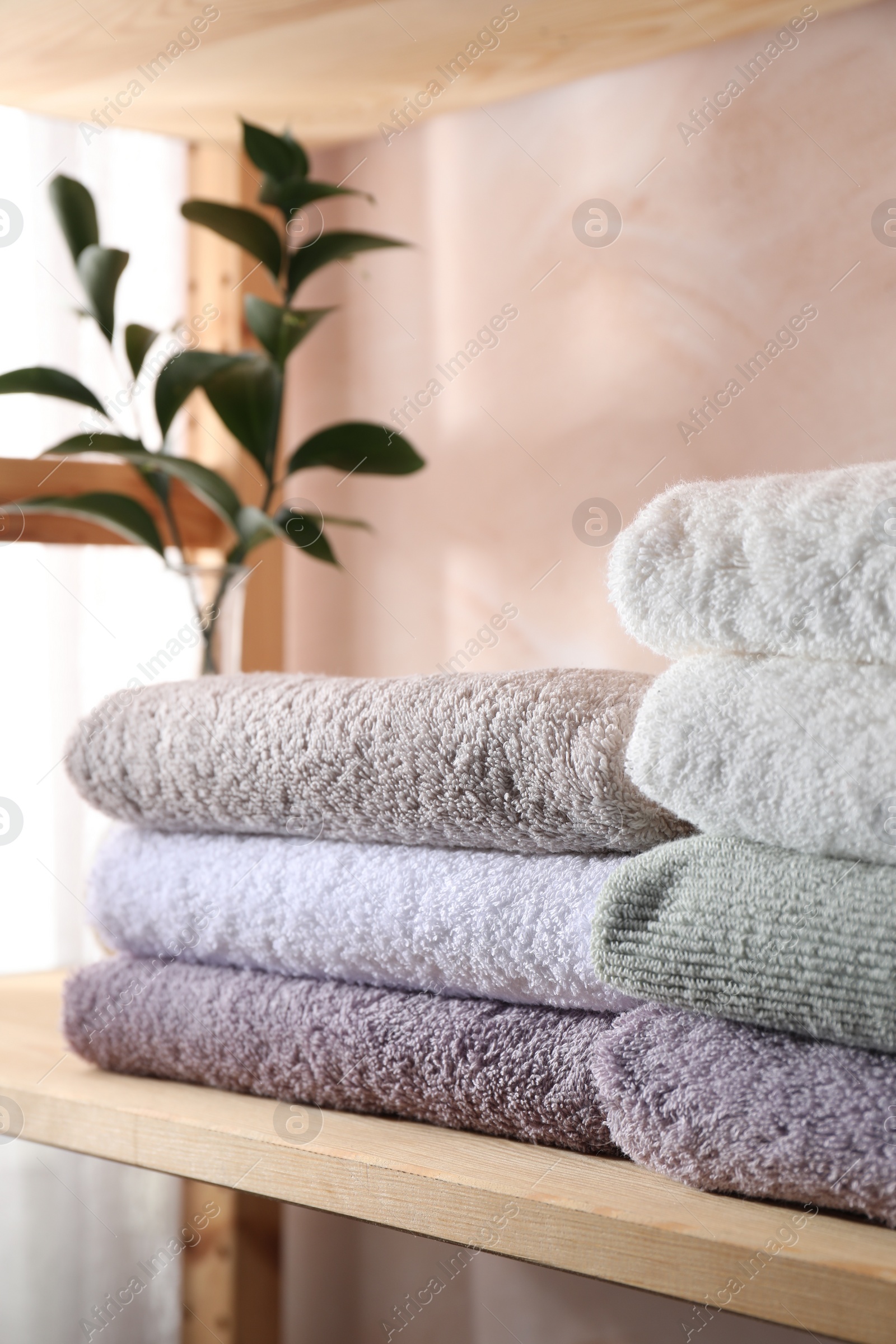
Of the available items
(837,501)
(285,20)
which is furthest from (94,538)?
(837,501)

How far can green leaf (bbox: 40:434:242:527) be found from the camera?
0.75 meters

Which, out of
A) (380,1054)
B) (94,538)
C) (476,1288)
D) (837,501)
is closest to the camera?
(837,501)

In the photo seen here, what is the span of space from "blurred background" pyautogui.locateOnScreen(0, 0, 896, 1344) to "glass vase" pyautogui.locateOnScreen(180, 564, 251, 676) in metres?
0.07

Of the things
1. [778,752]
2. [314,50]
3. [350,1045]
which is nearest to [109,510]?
[314,50]

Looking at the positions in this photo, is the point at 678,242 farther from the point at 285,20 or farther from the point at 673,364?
the point at 285,20

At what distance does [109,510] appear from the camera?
78 centimetres

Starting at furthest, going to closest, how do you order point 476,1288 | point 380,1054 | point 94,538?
point 94,538 < point 476,1288 < point 380,1054

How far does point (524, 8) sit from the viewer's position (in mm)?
682

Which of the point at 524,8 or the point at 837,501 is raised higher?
the point at 524,8

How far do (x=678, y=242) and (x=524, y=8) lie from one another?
0.16 metres
